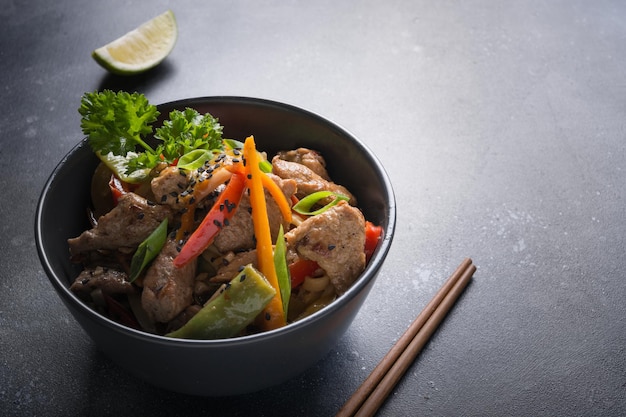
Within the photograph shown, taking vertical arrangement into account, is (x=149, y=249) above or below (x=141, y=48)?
above

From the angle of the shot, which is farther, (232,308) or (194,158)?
(194,158)

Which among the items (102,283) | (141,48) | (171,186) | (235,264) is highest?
(171,186)

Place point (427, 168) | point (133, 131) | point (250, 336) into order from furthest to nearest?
point (427, 168) < point (133, 131) < point (250, 336)

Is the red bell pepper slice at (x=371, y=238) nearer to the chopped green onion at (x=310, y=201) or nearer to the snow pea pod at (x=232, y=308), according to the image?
the chopped green onion at (x=310, y=201)

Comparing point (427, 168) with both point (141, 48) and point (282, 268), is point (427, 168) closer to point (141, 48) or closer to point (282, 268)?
point (282, 268)

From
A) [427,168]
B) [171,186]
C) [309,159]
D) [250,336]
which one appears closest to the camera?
[250,336]

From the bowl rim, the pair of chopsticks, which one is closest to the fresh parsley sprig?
the bowl rim

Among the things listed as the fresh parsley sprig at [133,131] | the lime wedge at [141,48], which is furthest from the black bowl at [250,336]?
the lime wedge at [141,48]

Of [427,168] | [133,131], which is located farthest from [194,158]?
[427,168]

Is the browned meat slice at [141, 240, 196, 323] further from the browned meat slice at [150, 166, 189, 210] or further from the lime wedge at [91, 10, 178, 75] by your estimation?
the lime wedge at [91, 10, 178, 75]
